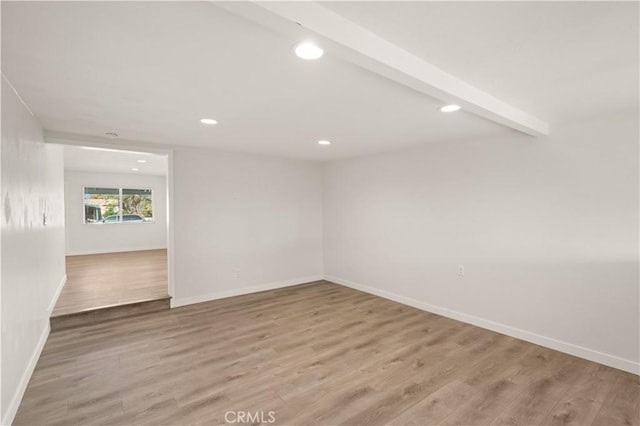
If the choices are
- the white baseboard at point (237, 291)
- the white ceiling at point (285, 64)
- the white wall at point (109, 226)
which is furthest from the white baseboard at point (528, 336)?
the white wall at point (109, 226)

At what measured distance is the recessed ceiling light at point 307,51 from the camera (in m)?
1.53

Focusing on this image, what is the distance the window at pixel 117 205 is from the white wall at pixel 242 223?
230 inches

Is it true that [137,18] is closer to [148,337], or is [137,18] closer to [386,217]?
[148,337]

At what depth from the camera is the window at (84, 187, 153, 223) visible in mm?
8406

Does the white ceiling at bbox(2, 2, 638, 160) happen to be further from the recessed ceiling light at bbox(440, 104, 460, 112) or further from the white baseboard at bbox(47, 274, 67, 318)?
the white baseboard at bbox(47, 274, 67, 318)

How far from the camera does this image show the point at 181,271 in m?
4.31

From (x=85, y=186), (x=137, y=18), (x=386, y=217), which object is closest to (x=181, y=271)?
(x=386, y=217)

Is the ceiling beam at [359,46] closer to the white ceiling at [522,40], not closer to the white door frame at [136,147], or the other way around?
the white ceiling at [522,40]

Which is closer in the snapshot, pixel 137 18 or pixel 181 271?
pixel 137 18

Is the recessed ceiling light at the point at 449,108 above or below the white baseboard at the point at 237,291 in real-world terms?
above

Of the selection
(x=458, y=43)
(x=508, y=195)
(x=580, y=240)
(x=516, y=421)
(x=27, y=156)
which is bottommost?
(x=516, y=421)

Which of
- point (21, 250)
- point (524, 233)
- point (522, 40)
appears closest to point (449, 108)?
point (522, 40)

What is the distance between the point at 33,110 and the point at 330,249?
14.3 feet

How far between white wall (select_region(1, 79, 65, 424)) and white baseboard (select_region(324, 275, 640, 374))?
4034 millimetres
